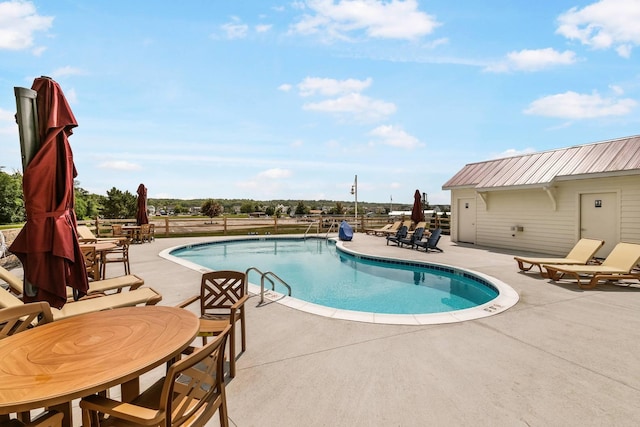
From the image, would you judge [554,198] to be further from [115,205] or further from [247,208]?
[247,208]

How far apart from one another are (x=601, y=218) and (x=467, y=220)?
4542mm

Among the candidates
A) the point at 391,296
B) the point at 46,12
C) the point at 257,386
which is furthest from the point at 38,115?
the point at 391,296

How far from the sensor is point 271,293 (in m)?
5.45

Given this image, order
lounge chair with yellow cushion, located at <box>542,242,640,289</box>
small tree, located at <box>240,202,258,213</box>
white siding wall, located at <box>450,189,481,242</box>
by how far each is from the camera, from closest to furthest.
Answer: lounge chair with yellow cushion, located at <box>542,242,640,289</box> → white siding wall, located at <box>450,189,481,242</box> → small tree, located at <box>240,202,258,213</box>

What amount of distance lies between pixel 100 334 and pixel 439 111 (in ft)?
41.6

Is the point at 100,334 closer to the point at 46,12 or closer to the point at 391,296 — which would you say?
the point at 391,296

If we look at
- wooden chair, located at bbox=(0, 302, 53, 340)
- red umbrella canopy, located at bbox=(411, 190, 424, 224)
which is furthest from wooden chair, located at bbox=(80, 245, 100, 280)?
red umbrella canopy, located at bbox=(411, 190, 424, 224)

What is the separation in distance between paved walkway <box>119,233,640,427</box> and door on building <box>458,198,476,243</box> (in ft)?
26.6

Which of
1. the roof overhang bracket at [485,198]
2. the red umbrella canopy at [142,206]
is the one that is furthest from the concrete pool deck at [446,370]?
the red umbrella canopy at [142,206]

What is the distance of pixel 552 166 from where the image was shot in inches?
400

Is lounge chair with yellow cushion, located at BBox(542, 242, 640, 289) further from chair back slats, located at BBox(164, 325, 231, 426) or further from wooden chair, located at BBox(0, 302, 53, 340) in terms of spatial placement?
wooden chair, located at BBox(0, 302, 53, 340)

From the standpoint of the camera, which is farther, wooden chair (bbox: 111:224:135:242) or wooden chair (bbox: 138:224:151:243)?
wooden chair (bbox: 138:224:151:243)

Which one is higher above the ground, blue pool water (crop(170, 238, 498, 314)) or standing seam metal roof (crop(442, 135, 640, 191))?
standing seam metal roof (crop(442, 135, 640, 191))

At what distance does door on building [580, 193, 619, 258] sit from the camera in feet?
28.3
